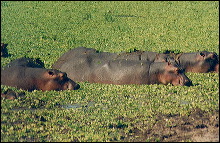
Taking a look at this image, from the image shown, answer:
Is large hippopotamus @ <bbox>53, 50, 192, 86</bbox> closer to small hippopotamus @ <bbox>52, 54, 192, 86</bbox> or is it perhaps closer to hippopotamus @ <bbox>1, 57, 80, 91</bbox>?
small hippopotamus @ <bbox>52, 54, 192, 86</bbox>

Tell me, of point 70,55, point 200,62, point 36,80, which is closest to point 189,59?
point 200,62

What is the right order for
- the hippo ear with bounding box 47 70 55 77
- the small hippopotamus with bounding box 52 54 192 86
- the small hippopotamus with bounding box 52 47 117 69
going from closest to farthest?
the hippo ear with bounding box 47 70 55 77 → the small hippopotamus with bounding box 52 54 192 86 → the small hippopotamus with bounding box 52 47 117 69

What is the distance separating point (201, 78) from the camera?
10.8 meters

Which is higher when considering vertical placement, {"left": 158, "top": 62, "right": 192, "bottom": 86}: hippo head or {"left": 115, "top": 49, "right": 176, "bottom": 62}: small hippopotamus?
{"left": 115, "top": 49, "right": 176, "bottom": 62}: small hippopotamus

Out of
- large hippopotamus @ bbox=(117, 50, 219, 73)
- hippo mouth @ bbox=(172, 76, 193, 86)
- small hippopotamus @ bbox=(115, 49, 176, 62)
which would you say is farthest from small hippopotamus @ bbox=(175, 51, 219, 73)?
hippo mouth @ bbox=(172, 76, 193, 86)

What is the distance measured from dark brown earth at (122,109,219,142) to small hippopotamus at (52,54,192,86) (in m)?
2.66

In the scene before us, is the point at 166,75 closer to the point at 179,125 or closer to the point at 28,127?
the point at 179,125

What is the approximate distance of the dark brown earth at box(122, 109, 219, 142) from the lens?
660 centimetres

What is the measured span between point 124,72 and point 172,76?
1.05m

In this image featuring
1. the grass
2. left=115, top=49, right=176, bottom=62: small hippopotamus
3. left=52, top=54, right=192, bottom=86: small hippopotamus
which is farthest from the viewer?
left=115, top=49, right=176, bottom=62: small hippopotamus

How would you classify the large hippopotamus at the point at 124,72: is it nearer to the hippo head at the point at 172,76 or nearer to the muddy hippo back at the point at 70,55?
the hippo head at the point at 172,76

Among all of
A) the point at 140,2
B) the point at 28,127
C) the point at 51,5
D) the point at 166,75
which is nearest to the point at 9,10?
the point at 51,5

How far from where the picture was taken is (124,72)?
35.0 ft

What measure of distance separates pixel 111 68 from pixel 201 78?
198cm
